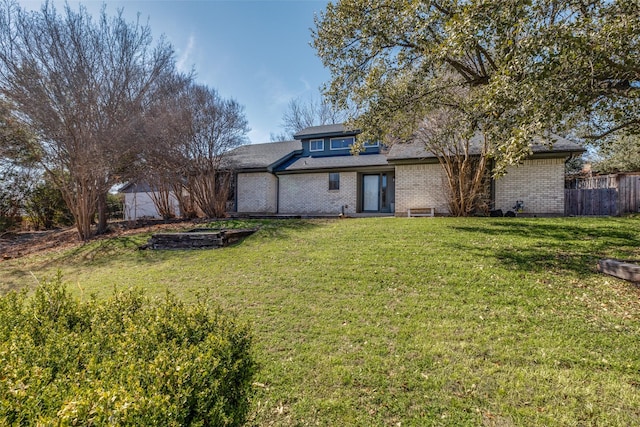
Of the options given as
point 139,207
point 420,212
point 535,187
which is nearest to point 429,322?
point 420,212

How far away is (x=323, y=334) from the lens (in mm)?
3771

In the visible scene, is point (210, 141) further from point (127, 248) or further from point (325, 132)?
point (325, 132)

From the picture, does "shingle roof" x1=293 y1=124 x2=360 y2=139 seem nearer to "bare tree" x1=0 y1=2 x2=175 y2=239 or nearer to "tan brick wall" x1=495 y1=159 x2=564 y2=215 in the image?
"bare tree" x1=0 y1=2 x2=175 y2=239

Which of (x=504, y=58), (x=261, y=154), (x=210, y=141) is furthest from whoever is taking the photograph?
(x=261, y=154)

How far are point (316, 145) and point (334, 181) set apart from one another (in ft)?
12.2

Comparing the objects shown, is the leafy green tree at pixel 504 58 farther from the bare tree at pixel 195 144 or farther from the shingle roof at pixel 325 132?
the shingle roof at pixel 325 132

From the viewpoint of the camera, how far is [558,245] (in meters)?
6.92

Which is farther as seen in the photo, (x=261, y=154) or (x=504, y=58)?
(x=261, y=154)

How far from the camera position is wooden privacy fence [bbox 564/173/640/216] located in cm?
1214

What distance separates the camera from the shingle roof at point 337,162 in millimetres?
15906

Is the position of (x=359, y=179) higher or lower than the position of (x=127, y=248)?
higher

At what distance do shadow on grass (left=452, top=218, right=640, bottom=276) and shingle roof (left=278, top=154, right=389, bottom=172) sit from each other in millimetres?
7400

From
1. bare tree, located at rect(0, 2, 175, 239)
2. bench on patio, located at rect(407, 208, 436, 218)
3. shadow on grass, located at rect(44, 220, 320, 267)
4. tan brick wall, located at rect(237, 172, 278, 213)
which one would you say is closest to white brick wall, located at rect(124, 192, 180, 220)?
tan brick wall, located at rect(237, 172, 278, 213)

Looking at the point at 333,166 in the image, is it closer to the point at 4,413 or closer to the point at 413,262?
the point at 413,262
